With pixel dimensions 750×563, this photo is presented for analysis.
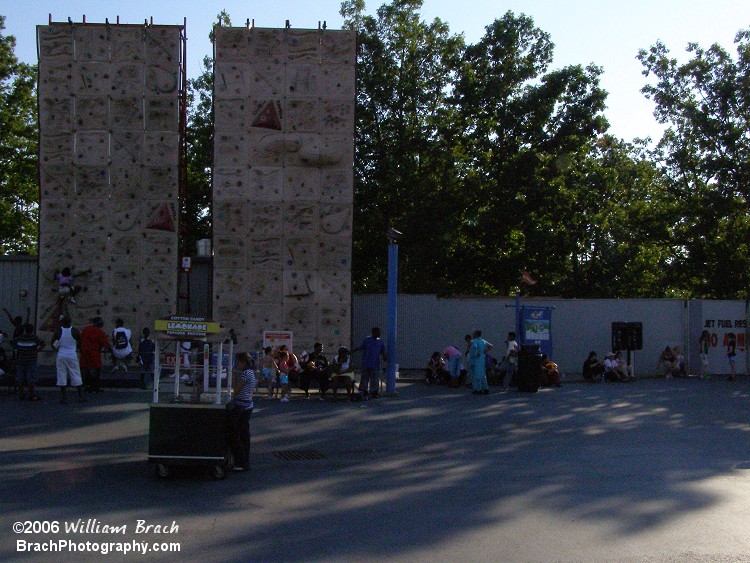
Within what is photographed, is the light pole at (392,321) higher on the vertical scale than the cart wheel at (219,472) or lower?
higher

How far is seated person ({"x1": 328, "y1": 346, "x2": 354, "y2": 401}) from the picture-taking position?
20219 mm

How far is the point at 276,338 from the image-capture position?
78.2ft

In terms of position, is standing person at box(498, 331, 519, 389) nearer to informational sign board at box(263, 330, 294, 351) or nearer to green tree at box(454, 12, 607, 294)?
informational sign board at box(263, 330, 294, 351)

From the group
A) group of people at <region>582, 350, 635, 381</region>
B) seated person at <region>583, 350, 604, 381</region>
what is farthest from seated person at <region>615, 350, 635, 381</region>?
seated person at <region>583, 350, 604, 381</region>

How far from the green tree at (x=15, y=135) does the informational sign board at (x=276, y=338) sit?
20416 millimetres

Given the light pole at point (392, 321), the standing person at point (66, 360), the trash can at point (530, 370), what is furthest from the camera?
the trash can at point (530, 370)

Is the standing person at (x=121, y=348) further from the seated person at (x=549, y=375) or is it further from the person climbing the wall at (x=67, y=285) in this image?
the seated person at (x=549, y=375)

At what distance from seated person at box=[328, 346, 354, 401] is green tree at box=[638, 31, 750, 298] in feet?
64.5

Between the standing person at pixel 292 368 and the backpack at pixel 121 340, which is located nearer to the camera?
the standing person at pixel 292 368

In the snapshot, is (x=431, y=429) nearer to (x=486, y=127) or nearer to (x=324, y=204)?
(x=324, y=204)

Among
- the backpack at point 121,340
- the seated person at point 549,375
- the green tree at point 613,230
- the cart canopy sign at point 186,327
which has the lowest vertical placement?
the seated person at point 549,375

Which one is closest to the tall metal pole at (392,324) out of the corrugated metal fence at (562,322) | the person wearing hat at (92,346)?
the person wearing hat at (92,346)

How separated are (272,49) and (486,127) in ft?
39.2

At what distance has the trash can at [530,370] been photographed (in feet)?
72.8
